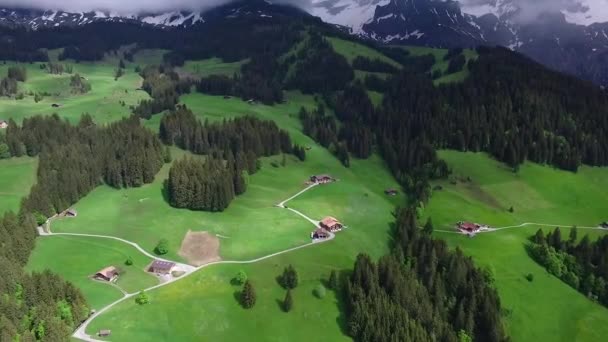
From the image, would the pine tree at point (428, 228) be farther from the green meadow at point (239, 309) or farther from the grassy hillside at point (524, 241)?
the green meadow at point (239, 309)

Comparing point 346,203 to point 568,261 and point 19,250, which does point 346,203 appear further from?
point 19,250

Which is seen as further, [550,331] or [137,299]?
[550,331]

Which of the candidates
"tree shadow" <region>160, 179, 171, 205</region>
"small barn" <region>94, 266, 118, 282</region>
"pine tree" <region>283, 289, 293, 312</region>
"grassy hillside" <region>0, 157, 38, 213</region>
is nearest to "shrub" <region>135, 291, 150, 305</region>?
"small barn" <region>94, 266, 118, 282</region>

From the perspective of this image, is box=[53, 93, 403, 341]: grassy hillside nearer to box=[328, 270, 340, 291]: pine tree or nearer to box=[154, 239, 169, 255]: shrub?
box=[154, 239, 169, 255]: shrub

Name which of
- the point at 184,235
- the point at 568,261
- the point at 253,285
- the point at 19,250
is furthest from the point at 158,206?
the point at 568,261

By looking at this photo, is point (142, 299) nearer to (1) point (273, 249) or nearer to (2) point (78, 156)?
(1) point (273, 249)
